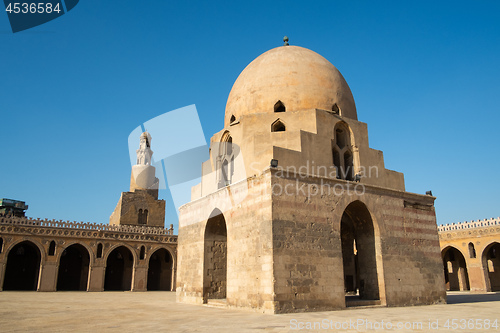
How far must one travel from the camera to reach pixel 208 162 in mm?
14648

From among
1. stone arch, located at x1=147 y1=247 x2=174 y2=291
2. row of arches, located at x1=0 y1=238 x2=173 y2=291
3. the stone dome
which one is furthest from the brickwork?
row of arches, located at x1=0 y1=238 x2=173 y2=291

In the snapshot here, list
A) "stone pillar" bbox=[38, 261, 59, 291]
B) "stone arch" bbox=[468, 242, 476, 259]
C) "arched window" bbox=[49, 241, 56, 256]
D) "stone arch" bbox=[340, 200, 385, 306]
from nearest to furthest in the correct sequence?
"stone arch" bbox=[340, 200, 385, 306]
"stone pillar" bbox=[38, 261, 59, 291]
"arched window" bbox=[49, 241, 56, 256]
"stone arch" bbox=[468, 242, 476, 259]

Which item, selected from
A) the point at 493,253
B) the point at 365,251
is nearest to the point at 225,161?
the point at 365,251

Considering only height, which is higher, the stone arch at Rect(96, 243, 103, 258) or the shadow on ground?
the stone arch at Rect(96, 243, 103, 258)

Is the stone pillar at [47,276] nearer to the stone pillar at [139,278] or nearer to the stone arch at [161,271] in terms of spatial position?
the stone pillar at [139,278]

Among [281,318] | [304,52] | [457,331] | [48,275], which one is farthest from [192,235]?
[48,275]

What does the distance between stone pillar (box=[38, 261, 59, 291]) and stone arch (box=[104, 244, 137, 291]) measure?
4.49m

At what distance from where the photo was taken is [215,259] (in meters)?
13.3

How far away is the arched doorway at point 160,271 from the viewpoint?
2898 cm

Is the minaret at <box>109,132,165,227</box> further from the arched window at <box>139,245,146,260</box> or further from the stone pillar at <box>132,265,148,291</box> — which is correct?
the stone pillar at <box>132,265,148,291</box>

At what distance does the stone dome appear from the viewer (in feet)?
42.8

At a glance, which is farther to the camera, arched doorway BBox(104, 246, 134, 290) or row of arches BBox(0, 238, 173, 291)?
arched doorway BBox(104, 246, 134, 290)

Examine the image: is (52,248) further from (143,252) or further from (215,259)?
(215,259)

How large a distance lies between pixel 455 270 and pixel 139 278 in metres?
21.9
